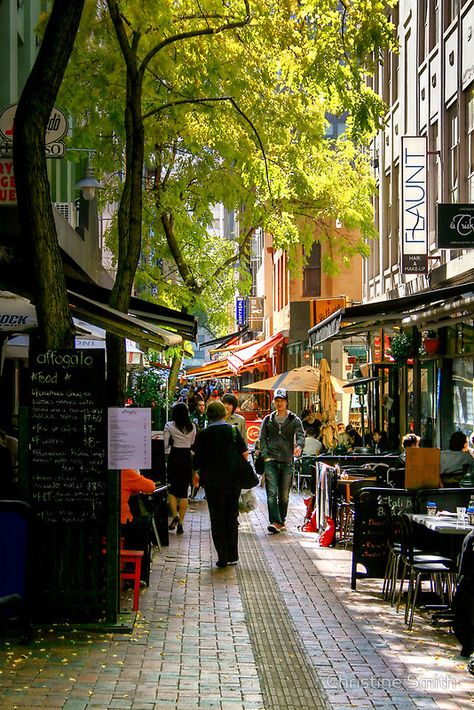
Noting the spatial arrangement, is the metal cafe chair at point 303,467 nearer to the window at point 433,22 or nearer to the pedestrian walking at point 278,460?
the pedestrian walking at point 278,460

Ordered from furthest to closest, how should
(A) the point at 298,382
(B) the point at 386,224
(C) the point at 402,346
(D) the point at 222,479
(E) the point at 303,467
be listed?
(B) the point at 386,224 → (A) the point at 298,382 → (C) the point at 402,346 → (E) the point at 303,467 → (D) the point at 222,479

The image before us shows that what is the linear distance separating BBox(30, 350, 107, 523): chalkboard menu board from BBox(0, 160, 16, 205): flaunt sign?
432cm

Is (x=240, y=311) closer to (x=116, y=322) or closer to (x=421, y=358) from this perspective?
(x=421, y=358)

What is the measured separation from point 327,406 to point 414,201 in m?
5.37

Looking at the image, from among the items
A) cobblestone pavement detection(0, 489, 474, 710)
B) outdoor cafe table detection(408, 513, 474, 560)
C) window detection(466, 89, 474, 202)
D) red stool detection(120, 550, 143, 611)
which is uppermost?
window detection(466, 89, 474, 202)

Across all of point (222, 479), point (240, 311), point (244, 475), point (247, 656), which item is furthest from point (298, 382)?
point (240, 311)

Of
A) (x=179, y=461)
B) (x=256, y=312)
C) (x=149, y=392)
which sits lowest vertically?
(x=179, y=461)

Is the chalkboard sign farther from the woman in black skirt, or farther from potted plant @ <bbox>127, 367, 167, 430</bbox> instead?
potted plant @ <bbox>127, 367, 167, 430</bbox>

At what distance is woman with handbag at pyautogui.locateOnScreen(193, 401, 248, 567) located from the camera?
44.7 ft

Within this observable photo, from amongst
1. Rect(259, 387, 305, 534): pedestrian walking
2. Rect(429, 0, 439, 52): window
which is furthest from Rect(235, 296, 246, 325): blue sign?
Rect(259, 387, 305, 534): pedestrian walking

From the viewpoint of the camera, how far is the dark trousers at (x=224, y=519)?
1362 centimetres

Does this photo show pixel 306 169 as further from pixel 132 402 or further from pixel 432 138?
pixel 132 402

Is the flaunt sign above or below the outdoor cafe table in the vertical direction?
above

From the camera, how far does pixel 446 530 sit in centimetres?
1027
